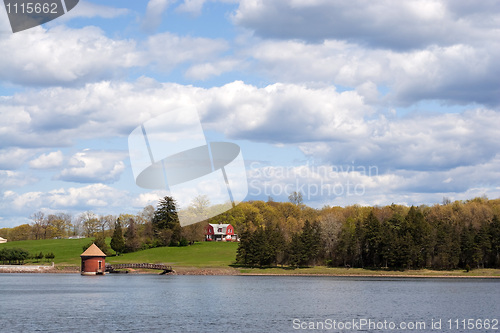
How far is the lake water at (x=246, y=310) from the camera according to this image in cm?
4478

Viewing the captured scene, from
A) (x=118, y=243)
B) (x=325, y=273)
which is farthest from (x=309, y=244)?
(x=118, y=243)

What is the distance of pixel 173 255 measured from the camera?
152 m

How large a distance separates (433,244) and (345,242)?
1862 cm

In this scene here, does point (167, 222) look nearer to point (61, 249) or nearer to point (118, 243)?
point (118, 243)

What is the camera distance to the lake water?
44781 mm

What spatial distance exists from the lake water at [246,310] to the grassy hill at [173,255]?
5691 cm

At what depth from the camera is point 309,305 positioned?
6062cm

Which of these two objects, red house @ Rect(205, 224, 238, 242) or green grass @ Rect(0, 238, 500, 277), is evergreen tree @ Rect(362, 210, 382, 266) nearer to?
green grass @ Rect(0, 238, 500, 277)

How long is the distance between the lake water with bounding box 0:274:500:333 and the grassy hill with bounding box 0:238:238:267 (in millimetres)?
56914

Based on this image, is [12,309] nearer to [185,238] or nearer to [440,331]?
[440,331]

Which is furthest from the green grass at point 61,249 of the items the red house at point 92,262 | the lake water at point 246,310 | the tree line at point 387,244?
the lake water at point 246,310

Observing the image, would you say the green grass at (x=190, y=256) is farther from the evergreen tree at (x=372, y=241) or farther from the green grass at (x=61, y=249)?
the evergreen tree at (x=372, y=241)

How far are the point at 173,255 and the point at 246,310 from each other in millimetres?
98566

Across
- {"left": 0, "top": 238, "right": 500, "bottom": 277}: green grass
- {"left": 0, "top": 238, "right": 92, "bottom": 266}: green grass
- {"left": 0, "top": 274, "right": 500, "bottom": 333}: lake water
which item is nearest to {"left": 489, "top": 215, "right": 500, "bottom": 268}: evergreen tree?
{"left": 0, "top": 238, "right": 500, "bottom": 277}: green grass
